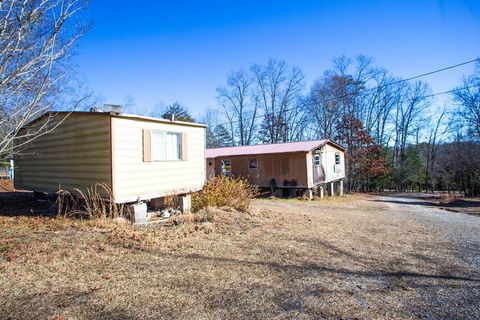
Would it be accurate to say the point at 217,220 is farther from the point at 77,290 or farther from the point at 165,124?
the point at 77,290

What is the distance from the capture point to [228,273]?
4082mm

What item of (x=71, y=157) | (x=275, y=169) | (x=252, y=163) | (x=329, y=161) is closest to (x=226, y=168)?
(x=252, y=163)

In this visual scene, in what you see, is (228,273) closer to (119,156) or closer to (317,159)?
(119,156)

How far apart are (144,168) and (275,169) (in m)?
11.3

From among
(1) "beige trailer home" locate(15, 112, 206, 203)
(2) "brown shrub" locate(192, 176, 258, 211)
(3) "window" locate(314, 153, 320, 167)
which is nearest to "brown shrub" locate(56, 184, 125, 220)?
(1) "beige trailer home" locate(15, 112, 206, 203)

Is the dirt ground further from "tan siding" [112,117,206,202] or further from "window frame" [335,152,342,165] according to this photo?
"window frame" [335,152,342,165]

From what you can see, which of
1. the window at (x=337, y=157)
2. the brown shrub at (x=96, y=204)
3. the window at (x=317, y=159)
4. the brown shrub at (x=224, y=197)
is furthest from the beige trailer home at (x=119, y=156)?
the window at (x=337, y=157)

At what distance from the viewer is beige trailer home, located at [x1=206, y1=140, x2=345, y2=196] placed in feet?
57.5

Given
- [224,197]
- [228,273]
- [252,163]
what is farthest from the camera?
[252,163]

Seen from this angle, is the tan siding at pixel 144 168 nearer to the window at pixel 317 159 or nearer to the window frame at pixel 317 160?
the window frame at pixel 317 160

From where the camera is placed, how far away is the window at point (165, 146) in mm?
8594

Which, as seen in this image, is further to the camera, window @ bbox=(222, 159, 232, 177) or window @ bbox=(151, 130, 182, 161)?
window @ bbox=(222, 159, 232, 177)

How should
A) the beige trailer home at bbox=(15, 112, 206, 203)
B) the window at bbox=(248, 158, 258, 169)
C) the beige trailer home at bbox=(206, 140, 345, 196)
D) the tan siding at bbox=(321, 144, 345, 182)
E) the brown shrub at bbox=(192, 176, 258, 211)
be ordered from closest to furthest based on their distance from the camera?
the beige trailer home at bbox=(15, 112, 206, 203), the brown shrub at bbox=(192, 176, 258, 211), the beige trailer home at bbox=(206, 140, 345, 196), the window at bbox=(248, 158, 258, 169), the tan siding at bbox=(321, 144, 345, 182)

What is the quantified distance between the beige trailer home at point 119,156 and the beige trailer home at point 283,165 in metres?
7.99
